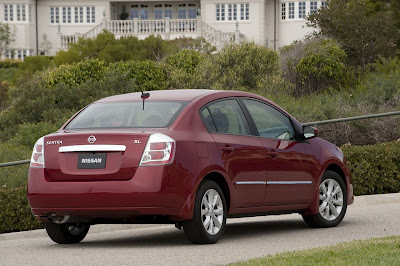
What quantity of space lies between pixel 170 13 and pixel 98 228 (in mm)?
75739

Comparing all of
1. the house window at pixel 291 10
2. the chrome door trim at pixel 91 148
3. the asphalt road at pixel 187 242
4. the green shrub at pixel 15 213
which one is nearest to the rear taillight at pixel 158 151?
the chrome door trim at pixel 91 148

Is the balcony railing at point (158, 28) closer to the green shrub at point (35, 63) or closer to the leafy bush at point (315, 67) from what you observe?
the green shrub at point (35, 63)

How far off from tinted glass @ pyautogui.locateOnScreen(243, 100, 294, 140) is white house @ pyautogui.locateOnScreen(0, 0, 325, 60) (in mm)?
62931

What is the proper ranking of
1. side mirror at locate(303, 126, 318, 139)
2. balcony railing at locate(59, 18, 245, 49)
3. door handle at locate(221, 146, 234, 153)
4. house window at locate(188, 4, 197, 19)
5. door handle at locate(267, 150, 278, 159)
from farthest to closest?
house window at locate(188, 4, 197, 19) → balcony railing at locate(59, 18, 245, 49) → side mirror at locate(303, 126, 318, 139) → door handle at locate(267, 150, 278, 159) → door handle at locate(221, 146, 234, 153)

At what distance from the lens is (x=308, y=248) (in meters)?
9.51

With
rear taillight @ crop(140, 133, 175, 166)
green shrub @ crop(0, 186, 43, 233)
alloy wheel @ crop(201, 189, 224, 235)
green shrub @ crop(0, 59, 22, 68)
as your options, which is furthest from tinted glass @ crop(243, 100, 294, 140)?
green shrub @ crop(0, 59, 22, 68)

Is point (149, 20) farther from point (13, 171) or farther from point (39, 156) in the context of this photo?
point (39, 156)

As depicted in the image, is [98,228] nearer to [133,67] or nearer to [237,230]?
[237,230]

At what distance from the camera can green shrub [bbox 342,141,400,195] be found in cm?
1538

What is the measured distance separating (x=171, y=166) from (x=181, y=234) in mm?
2268

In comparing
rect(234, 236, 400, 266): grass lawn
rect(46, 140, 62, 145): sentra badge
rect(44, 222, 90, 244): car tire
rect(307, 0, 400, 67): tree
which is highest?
rect(307, 0, 400, 67): tree

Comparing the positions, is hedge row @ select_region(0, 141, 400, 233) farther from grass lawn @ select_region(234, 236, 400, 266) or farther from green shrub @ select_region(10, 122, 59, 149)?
green shrub @ select_region(10, 122, 59, 149)

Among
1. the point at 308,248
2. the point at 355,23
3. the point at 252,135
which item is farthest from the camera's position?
the point at 355,23

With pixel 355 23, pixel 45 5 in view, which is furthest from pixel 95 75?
pixel 45 5
